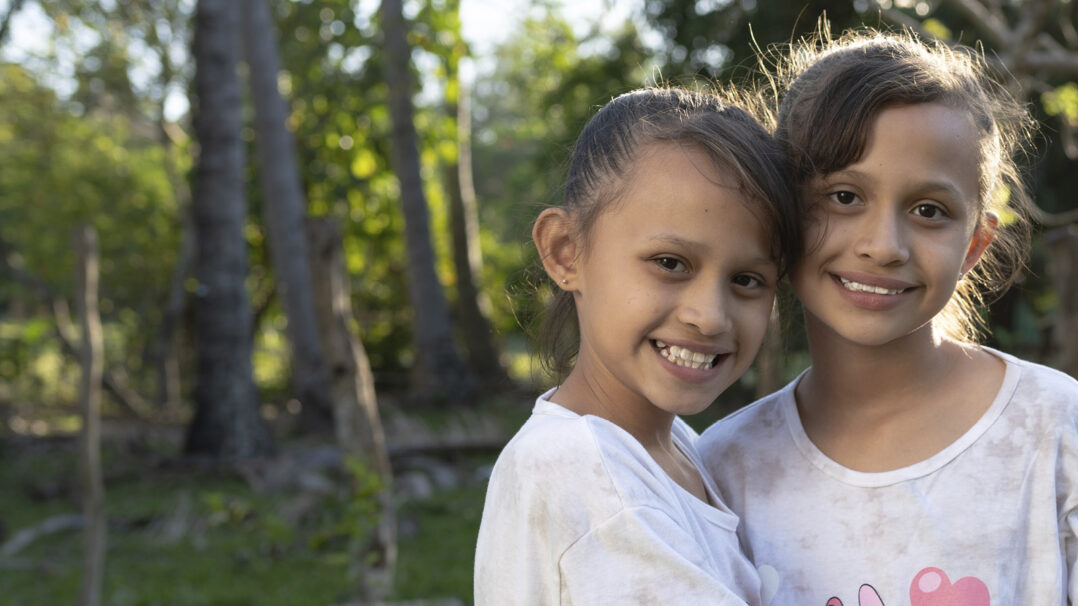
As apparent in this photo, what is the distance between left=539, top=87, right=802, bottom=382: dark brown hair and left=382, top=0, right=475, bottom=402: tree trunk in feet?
28.7

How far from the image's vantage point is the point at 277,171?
8.98 m

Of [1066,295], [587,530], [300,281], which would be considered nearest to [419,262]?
[300,281]

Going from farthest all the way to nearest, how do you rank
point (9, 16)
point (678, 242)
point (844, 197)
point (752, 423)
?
point (9, 16), point (752, 423), point (844, 197), point (678, 242)

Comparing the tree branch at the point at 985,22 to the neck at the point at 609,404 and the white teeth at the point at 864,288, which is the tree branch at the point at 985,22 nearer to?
the white teeth at the point at 864,288

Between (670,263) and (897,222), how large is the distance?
13.2 inches

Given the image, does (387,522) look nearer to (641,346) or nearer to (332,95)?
(641,346)

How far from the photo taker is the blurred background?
13.1ft

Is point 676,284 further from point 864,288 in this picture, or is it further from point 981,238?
point 981,238

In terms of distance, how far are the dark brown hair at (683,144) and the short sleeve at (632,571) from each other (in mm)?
469

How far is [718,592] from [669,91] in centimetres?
78

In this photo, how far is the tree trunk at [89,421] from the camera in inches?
Answer: 155

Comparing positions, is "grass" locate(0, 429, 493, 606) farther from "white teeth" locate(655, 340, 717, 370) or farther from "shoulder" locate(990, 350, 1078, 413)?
"shoulder" locate(990, 350, 1078, 413)

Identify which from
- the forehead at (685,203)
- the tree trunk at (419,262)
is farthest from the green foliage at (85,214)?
the forehead at (685,203)

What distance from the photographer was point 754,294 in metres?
1.56
